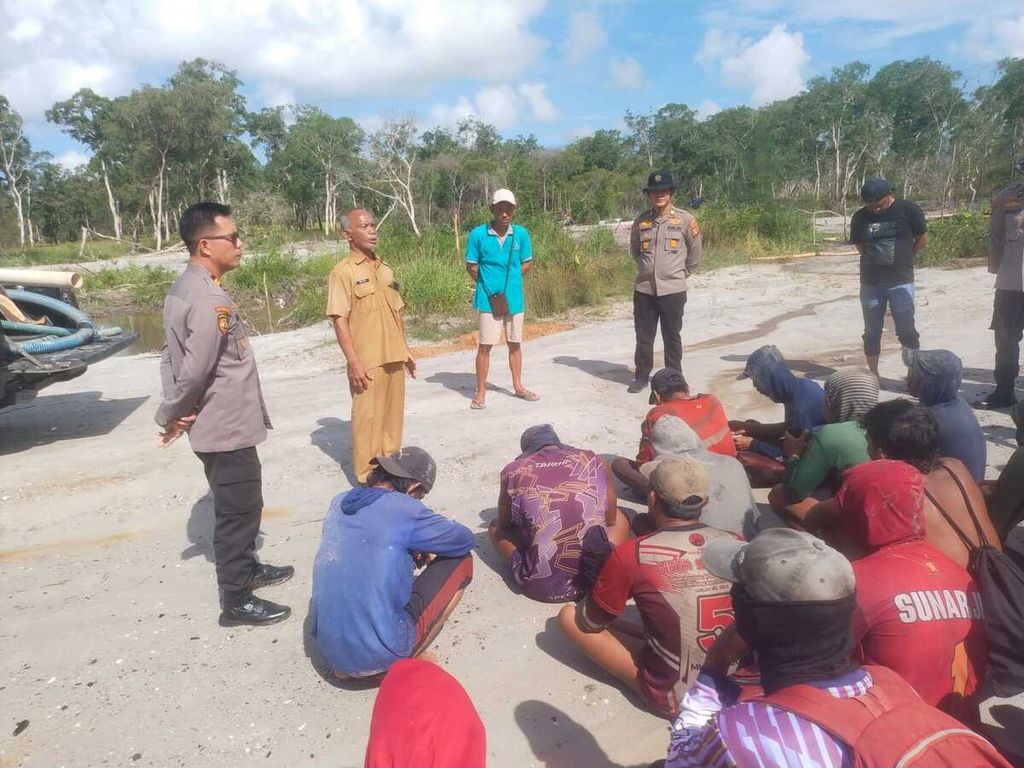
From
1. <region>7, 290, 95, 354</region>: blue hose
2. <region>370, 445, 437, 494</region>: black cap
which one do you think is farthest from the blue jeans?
<region>7, 290, 95, 354</region>: blue hose

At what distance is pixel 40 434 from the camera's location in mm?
6094

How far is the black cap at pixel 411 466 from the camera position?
302cm

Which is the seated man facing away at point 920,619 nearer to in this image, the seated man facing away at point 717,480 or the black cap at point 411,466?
the seated man facing away at point 717,480

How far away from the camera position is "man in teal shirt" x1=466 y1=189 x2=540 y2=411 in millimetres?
5859

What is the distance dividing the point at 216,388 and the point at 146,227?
172 feet

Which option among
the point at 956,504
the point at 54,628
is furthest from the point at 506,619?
the point at 54,628

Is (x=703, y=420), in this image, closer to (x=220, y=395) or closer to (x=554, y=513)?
Answer: (x=554, y=513)

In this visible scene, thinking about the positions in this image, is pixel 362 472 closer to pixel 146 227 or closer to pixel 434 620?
pixel 434 620

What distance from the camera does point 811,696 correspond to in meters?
1.46

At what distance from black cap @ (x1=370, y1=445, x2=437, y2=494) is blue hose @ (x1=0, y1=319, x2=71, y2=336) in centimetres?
448

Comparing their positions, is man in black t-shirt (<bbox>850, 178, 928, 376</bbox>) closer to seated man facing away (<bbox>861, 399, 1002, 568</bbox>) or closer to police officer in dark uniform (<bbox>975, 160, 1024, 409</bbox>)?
police officer in dark uniform (<bbox>975, 160, 1024, 409</bbox>)

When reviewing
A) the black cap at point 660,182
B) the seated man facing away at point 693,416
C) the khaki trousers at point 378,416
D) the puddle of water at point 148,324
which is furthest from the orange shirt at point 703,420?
the puddle of water at point 148,324

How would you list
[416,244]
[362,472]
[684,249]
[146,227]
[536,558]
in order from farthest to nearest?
[146,227], [416,244], [684,249], [362,472], [536,558]

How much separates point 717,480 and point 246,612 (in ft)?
6.87
